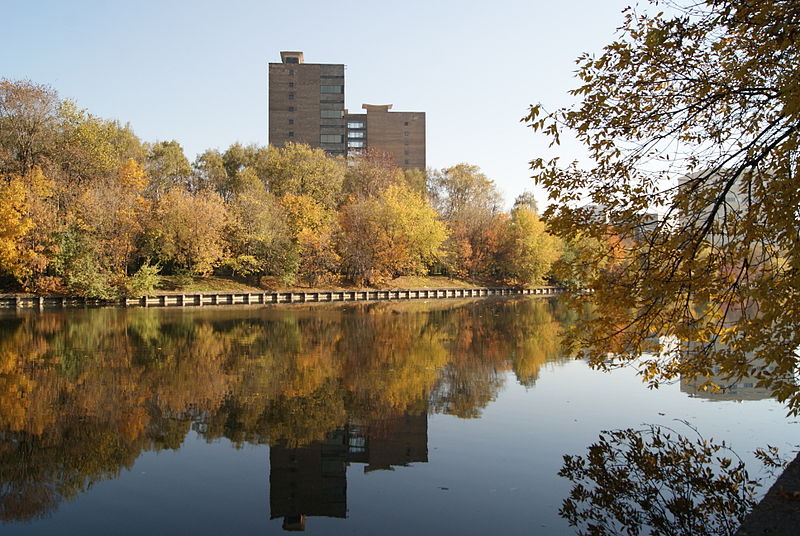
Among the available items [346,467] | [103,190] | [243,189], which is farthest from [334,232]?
A: [346,467]

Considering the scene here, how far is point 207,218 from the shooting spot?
47406 millimetres

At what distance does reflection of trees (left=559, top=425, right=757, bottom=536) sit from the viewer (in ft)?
21.1

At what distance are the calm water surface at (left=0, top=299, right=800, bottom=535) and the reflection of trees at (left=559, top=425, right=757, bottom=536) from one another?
29cm

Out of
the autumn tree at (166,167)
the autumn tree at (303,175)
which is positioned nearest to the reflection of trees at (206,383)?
the autumn tree at (166,167)

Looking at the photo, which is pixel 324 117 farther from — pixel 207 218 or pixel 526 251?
pixel 207 218

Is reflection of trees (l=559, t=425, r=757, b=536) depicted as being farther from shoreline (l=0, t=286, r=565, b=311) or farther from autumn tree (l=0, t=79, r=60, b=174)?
autumn tree (l=0, t=79, r=60, b=174)

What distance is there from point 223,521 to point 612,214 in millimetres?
5974

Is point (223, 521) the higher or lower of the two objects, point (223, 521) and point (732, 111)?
the lower

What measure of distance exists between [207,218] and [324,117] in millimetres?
67348

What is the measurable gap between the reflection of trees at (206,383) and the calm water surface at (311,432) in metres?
0.05

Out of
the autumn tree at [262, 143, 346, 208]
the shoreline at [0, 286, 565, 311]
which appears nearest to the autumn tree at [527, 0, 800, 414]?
the shoreline at [0, 286, 565, 311]

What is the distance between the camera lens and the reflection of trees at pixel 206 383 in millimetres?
9156

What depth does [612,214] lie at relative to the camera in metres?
8.42

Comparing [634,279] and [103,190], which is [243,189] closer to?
[103,190]
